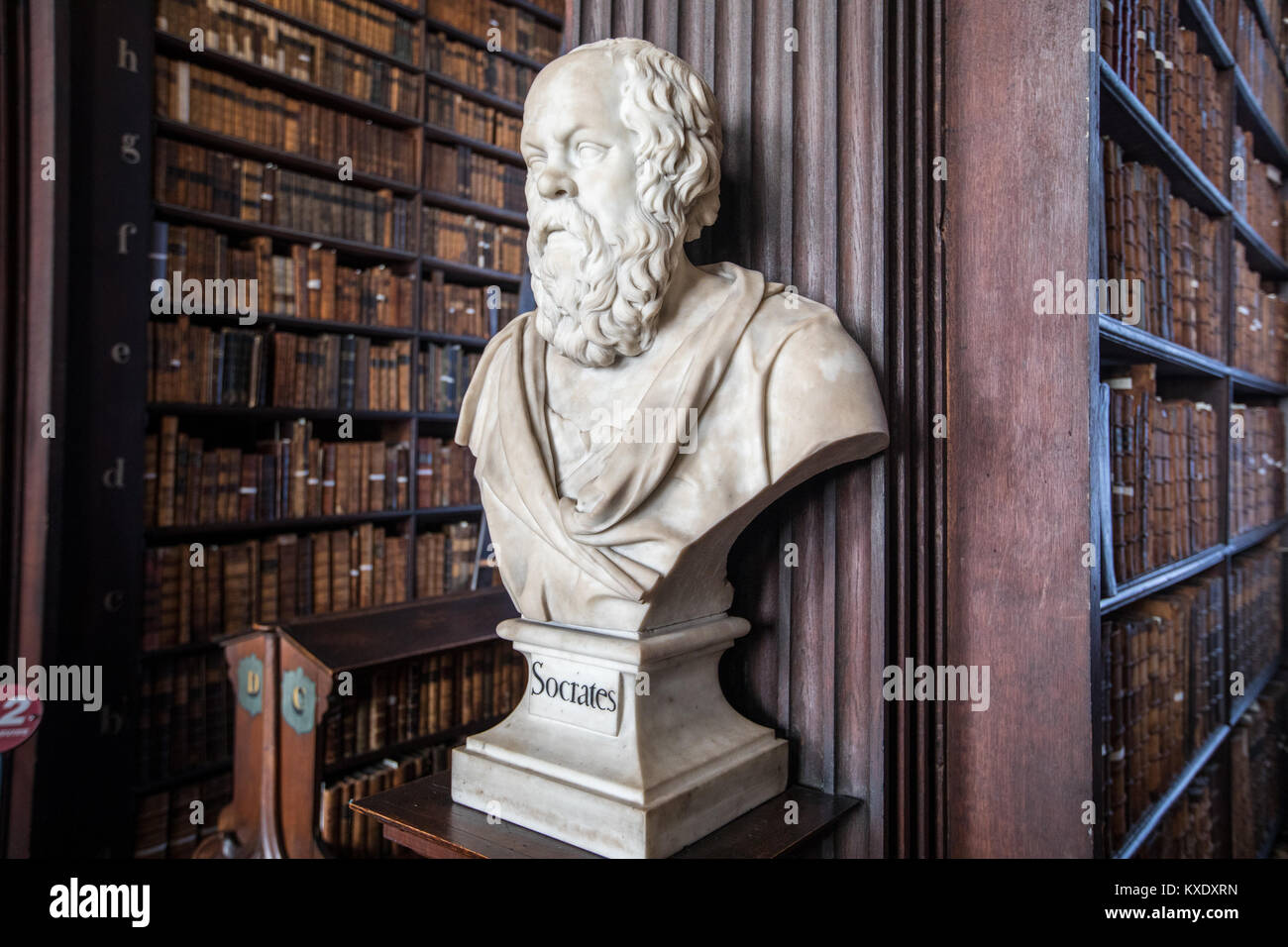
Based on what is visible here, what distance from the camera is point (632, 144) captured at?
1215 mm

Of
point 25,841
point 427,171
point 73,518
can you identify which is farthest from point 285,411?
point 25,841

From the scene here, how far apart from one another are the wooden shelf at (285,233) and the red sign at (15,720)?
190cm

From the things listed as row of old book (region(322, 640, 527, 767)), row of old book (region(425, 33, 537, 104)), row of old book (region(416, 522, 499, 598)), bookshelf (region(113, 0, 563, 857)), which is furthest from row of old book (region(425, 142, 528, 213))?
row of old book (region(322, 640, 527, 767))

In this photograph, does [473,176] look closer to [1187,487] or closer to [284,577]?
[284,577]

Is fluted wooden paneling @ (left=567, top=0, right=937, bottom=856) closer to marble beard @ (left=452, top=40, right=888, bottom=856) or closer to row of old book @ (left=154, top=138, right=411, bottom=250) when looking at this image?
marble beard @ (left=452, top=40, right=888, bottom=856)

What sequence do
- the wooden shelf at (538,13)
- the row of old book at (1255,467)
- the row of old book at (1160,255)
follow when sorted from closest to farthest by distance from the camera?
1. the row of old book at (1160,255)
2. the row of old book at (1255,467)
3. the wooden shelf at (538,13)

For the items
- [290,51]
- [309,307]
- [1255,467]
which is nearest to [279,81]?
[290,51]

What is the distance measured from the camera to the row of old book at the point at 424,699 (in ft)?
7.86

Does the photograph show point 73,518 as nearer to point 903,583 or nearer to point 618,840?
point 618,840

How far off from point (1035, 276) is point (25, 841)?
275 cm

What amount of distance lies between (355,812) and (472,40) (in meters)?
2.98

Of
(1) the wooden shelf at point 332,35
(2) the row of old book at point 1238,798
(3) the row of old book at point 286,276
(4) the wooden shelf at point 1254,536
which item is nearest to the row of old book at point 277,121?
(1) the wooden shelf at point 332,35
